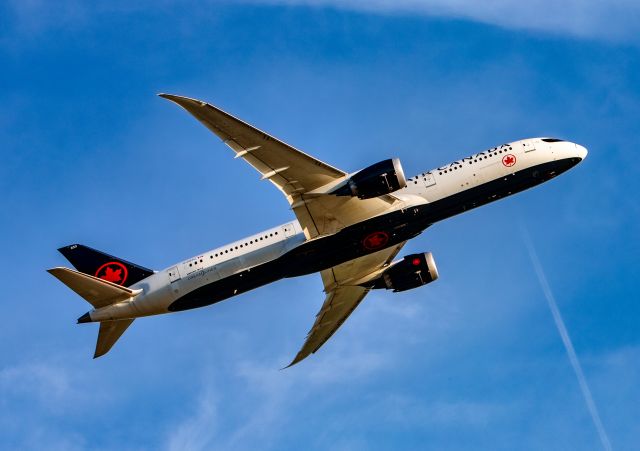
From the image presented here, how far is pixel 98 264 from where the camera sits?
241 ft

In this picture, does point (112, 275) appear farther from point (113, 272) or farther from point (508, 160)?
point (508, 160)

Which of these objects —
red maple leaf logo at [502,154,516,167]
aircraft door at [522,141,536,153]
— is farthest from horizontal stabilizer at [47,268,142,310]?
aircraft door at [522,141,536,153]

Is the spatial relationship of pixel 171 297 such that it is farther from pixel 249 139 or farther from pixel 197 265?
pixel 249 139

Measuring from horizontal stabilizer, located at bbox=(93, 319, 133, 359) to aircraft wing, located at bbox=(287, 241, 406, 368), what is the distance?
1429 cm

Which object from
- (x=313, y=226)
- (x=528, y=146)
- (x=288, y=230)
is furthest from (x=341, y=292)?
(x=528, y=146)

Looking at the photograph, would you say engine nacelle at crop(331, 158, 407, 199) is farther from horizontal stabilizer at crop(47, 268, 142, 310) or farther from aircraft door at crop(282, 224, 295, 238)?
horizontal stabilizer at crop(47, 268, 142, 310)

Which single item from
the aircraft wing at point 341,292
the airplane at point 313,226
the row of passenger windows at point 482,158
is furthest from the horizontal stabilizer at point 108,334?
the row of passenger windows at point 482,158

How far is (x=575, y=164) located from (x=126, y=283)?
33104 mm

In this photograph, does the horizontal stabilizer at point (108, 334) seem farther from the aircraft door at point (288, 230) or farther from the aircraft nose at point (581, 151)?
the aircraft nose at point (581, 151)

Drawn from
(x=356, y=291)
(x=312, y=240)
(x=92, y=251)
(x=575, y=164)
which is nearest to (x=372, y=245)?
(x=312, y=240)

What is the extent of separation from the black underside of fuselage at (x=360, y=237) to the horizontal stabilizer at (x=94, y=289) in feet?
12.1

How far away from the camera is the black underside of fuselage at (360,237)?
2640 inches

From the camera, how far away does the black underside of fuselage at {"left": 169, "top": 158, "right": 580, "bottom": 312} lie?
220 ft

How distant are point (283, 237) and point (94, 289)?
44.0 ft
